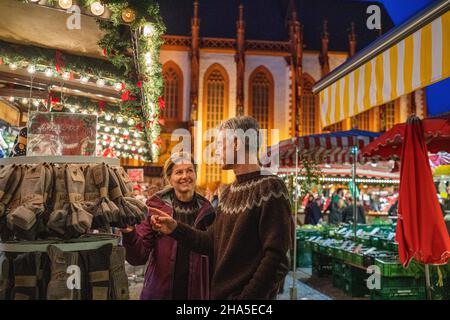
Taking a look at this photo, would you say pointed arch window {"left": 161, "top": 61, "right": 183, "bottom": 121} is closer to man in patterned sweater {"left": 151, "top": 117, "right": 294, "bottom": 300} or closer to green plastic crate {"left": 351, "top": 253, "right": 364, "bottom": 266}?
green plastic crate {"left": 351, "top": 253, "right": 364, "bottom": 266}

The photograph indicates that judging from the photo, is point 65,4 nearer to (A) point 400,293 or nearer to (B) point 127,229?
(B) point 127,229

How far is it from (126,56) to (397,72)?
2.43 meters

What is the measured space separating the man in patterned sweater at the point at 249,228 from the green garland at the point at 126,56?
4.10 feet

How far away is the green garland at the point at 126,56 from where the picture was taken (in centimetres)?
289

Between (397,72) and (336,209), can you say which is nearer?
(397,72)

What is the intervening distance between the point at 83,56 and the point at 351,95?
2.91m

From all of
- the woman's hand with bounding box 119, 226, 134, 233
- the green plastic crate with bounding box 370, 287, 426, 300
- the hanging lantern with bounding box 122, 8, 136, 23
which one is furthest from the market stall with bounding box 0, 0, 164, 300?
the green plastic crate with bounding box 370, 287, 426, 300

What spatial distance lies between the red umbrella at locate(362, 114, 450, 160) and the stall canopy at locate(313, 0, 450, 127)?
3.89ft

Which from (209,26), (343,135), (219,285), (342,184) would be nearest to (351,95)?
(219,285)

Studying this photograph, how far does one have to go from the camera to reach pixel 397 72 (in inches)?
125

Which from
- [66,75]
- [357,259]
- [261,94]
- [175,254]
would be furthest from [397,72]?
[261,94]

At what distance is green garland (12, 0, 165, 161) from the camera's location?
9.47ft

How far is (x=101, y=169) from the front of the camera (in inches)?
79.0

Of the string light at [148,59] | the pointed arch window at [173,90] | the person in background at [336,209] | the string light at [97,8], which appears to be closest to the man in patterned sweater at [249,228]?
the string light at [97,8]
